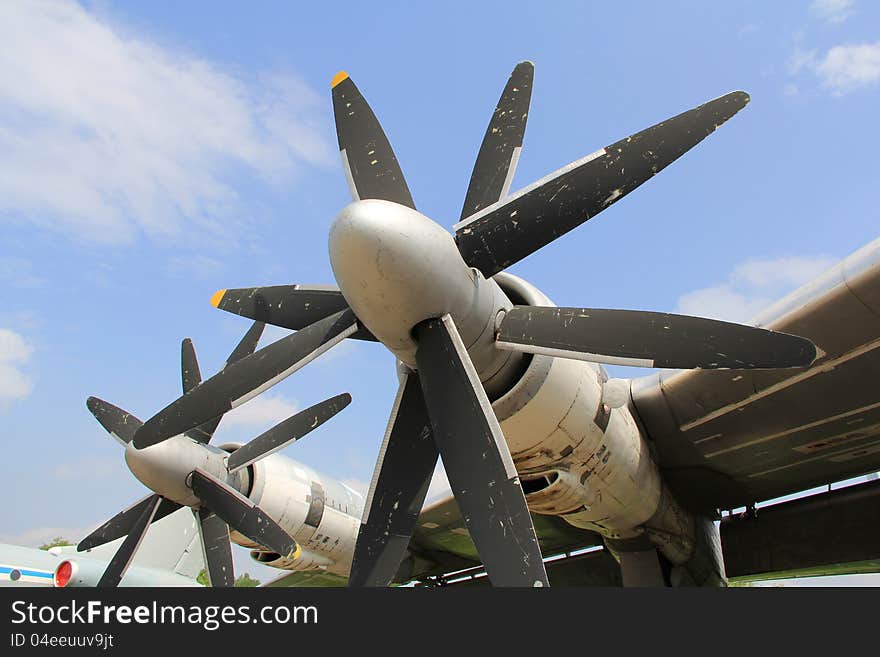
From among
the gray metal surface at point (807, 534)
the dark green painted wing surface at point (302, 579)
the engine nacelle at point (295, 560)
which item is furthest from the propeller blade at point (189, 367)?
the gray metal surface at point (807, 534)

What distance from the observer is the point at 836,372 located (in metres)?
6.41

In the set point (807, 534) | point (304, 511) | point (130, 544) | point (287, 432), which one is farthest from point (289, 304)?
point (807, 534)

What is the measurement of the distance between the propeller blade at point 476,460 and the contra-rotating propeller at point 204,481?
14.0 feet

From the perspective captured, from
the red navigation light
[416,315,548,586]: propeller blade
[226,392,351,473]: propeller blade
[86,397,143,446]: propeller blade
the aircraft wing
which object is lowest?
[416,315,548,586]: propeller blade

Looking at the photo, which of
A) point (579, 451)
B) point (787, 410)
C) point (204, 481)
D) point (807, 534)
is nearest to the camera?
point (579, 451)

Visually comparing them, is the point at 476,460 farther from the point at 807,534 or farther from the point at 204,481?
the point at 807,534

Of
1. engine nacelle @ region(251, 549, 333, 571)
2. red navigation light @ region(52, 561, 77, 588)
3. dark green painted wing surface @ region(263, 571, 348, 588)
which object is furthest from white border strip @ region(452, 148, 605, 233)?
red navigation light @ region(52, 561, 77, 588)

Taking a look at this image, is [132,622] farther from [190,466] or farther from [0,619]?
[190,466]

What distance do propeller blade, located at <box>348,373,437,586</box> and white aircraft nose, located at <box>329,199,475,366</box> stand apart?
0.77 m

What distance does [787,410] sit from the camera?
7.09 metres

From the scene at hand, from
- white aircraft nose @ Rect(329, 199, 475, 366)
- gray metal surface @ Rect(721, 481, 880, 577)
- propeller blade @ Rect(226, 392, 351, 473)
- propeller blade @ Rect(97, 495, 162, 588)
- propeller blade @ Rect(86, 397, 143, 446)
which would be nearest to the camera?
white aircraft nose @ Rect(329, 199, 475, 366)

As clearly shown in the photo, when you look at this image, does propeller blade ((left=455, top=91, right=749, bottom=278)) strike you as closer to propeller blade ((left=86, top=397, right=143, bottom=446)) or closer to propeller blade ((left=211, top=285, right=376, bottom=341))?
propeller blade ((left=211, top=285, right=376, bottom=341))

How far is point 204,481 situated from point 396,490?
572cm

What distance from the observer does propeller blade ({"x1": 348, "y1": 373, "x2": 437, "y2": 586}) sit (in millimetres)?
4707
